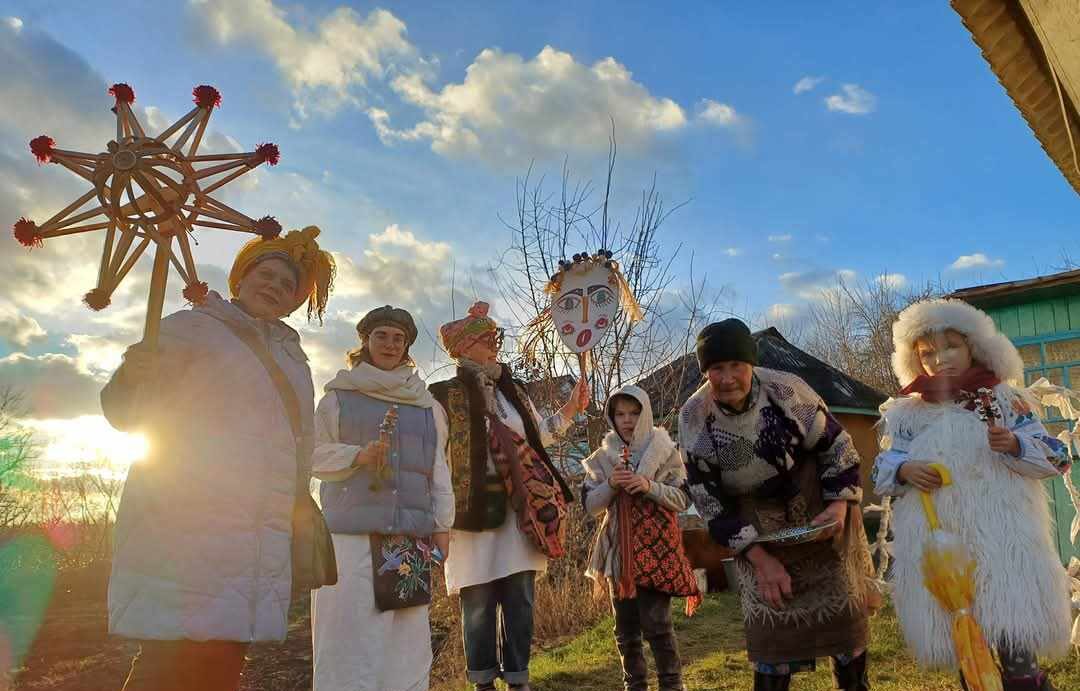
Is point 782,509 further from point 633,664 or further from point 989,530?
point 633,664

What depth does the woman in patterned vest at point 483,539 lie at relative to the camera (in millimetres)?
3727

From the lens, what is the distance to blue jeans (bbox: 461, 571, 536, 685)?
3.70m

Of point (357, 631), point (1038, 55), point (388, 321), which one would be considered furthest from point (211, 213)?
point (1038, 55)

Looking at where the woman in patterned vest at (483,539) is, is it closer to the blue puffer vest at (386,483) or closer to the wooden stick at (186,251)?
the blue puffer vest at (386,483)

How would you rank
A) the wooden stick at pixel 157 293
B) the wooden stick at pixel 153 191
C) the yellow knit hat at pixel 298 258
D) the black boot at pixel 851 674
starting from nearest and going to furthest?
the wooden stick at pixel 157 293 → the wooden stick at pixel 153 191 → the yellow knit hat at pixel 298 258 → the black boot at pixel 851 674

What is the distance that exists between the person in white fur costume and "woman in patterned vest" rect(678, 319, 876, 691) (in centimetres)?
26

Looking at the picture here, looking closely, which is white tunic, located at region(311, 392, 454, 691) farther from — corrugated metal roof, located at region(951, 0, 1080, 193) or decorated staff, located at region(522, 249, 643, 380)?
corrugated metal roof, located at region(951, 0, 1080, 193)

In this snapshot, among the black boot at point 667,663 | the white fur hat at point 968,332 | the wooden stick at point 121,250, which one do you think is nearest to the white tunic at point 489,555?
the black boot at point 667,663

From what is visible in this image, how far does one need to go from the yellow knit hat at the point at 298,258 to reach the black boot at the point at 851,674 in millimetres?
2439

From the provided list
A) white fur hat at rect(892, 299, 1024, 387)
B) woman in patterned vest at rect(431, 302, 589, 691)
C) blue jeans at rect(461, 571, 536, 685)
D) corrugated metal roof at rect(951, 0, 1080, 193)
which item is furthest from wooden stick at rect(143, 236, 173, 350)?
corrugated metal roof at rect(951, 0, 1080, 193)

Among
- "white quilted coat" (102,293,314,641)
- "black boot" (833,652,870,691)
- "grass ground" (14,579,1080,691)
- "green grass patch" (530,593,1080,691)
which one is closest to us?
"white quilted coat" (102,293,314,641)

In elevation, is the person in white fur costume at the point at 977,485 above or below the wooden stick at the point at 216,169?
below

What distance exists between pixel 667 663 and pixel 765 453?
1.37 meters

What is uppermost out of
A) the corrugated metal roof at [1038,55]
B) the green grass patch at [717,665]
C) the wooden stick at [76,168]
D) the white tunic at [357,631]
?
the corrugated metal roof at [1038,55]
